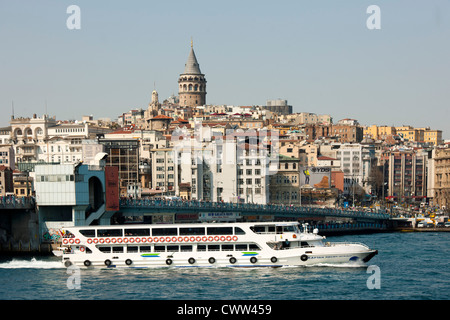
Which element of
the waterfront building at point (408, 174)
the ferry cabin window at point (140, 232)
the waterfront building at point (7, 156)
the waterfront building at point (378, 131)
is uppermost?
the waterfront building at point (378, 131)

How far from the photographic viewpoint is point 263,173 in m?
85.6

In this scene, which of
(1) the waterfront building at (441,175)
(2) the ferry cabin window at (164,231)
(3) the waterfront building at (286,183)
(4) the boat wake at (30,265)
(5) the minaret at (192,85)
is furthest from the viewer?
(5) the minaret at (192,85)

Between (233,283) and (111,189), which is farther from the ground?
(111,189)

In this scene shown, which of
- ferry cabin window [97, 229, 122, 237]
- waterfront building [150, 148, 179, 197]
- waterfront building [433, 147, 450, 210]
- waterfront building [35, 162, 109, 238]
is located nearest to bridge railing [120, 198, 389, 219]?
waterfront building [35, 162, 109, 238]

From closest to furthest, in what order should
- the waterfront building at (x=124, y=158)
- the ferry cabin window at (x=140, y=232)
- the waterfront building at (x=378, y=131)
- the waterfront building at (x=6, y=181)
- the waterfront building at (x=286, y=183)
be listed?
1. the ferry cabin window at (x=140, y=232)
2. the waterfront building at (x=6, y=181)
3. the waterfront building at (x=124, y=158)
4. the waterfront building at (x=286, y=183)
5. the waterfront building at (x=378, y=131)

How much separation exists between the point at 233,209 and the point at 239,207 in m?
1.21

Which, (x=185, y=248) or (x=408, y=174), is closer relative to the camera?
(x=185, y=248)

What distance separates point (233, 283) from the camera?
36812mm

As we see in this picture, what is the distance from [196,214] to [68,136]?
44975 millimetres

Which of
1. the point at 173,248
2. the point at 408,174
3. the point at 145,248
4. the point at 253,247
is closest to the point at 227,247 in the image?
the point at 253,247

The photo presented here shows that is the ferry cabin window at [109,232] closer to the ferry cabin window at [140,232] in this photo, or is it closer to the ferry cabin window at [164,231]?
the ferry cabin window at [140,232]

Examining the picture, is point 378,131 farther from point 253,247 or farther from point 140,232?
point 140,232

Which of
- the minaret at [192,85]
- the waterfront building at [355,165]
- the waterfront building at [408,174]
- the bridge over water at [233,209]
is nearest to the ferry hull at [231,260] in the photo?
the bridge over water at [233,209]

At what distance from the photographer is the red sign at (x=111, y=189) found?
59.5m
